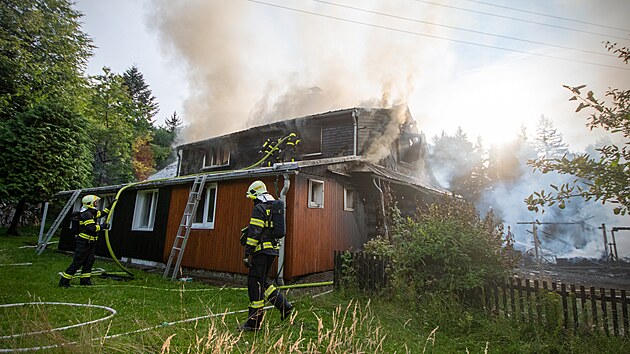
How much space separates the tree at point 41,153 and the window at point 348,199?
16.7 meters

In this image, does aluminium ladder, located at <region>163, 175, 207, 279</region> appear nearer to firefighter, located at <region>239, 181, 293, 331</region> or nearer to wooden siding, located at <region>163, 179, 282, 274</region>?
wooden siding, located at <region>163, 179, 282, 274</region>

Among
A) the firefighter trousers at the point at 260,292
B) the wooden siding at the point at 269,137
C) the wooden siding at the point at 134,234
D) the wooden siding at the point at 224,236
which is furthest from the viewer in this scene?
the wooden siding at the point at 269,137

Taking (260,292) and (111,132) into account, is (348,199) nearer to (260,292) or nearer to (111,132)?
(260,292)

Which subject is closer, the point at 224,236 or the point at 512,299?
the point at 512,299

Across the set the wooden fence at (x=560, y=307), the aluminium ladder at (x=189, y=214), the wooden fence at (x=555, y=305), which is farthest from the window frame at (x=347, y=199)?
the wooden fence at (x=560, y=307)

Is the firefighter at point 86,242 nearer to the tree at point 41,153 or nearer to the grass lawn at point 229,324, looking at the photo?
the grass lawn at point 229,324

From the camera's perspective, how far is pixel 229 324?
15.3ft

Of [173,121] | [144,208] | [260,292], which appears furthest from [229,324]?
[173,121]

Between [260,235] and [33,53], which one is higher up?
[33,53]

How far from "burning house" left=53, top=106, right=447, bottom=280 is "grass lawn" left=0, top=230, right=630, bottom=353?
1500mm

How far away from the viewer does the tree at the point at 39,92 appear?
901cm

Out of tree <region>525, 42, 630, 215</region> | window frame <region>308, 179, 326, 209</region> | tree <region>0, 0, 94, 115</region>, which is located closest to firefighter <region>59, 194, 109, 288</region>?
tree <region>0, 0, 94, 115</region>

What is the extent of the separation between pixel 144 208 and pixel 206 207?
3902 mm

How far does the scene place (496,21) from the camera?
1002 cm
